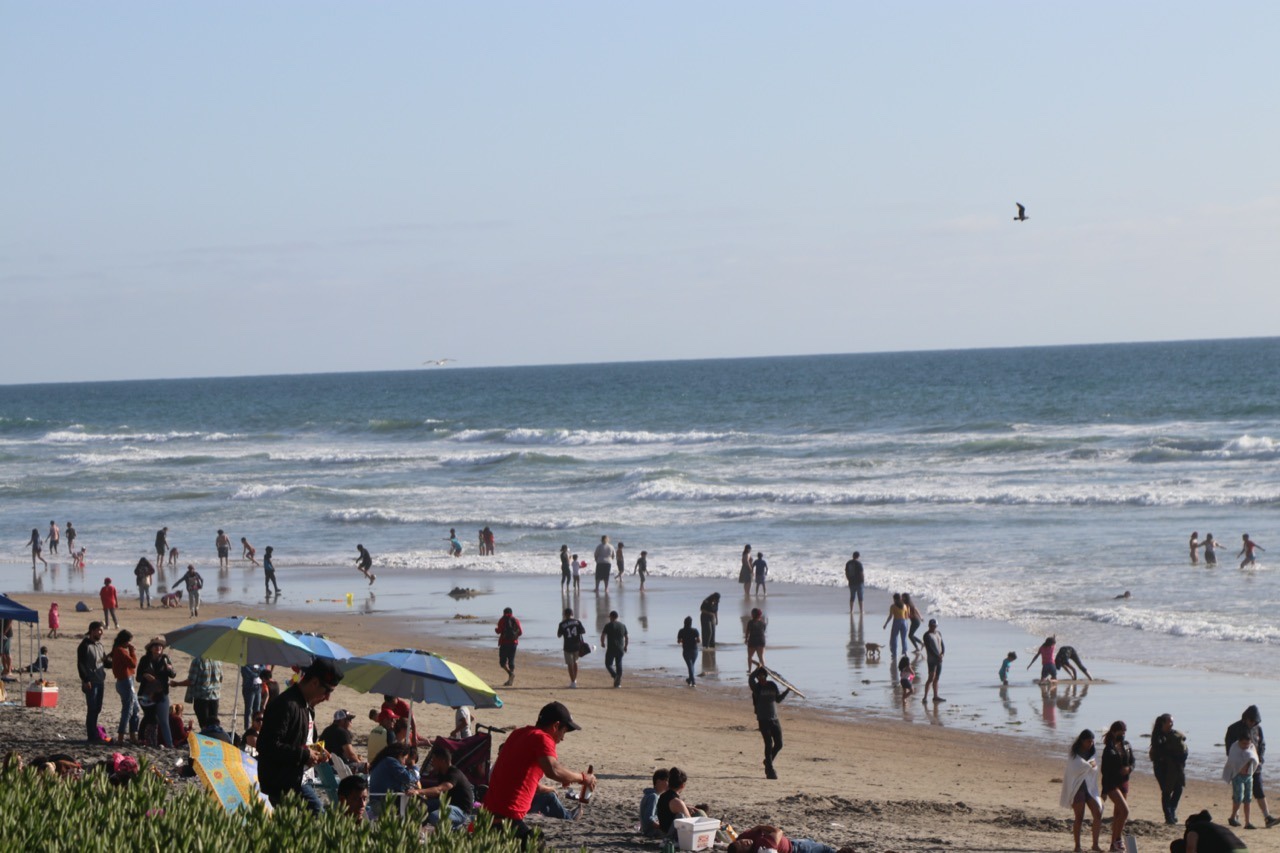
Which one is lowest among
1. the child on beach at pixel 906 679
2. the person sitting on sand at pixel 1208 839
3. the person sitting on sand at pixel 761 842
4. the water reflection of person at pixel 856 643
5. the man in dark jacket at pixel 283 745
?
the water reflection of person at pixel 856 643

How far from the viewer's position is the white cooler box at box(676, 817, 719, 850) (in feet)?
33.7

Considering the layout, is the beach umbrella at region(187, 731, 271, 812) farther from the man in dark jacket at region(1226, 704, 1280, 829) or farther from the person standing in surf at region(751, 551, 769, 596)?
the person standing in surf at region(751, 551, 769, 596)

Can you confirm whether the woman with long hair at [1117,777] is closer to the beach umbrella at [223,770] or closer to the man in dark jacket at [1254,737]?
the man in dark jacket at [1254,737]

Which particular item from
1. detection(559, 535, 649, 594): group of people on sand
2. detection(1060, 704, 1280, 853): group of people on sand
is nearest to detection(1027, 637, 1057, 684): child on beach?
detection(1060, 704, 1280, 853): group of people on sand

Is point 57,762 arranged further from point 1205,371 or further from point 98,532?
point 1205,371

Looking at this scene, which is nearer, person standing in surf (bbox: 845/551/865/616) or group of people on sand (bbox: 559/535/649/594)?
person standing in surf (bbox: 845/551/865/616)

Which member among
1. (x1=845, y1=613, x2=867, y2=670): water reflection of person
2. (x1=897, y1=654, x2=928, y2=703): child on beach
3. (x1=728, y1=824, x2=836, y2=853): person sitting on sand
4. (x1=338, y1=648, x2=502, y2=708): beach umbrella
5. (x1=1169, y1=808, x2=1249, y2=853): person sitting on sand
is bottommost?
(x1=845, y1=613, x2=867, y2=670): water reflection of person

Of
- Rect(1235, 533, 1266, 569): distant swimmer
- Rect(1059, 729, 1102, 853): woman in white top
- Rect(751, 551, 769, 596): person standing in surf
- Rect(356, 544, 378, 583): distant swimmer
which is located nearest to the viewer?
Rect(1059, 729, 1102, 853): woman in white top

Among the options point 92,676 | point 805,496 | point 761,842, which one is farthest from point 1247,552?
point 92,676

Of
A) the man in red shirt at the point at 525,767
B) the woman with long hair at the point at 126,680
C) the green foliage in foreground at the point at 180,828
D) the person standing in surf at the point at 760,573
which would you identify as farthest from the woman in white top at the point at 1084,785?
the person standing in surf at the point at 760,573

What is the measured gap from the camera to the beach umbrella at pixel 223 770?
8906mm

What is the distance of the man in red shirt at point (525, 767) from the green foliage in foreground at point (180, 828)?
1.11 meters

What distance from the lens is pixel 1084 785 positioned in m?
12.1

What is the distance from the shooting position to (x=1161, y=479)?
45.0 m
